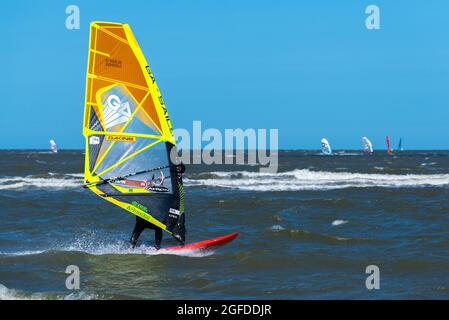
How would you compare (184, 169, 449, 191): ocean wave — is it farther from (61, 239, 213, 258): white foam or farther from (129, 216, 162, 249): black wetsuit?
(129, 216, 162, 249): black wetsuit

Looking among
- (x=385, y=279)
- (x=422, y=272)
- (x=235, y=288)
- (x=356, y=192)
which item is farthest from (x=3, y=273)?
(x=356, y=192)

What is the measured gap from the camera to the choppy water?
8.55 meters

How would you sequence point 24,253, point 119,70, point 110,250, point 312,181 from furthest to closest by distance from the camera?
point 312,181 < point 110,250 < point 24,253 < point 119,70

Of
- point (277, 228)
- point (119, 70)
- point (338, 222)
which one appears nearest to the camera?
point (119, 70)

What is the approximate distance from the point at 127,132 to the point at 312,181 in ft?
75.5

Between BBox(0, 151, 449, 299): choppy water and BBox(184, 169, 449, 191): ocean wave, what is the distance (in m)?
6.00

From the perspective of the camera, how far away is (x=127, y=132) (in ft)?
33.2

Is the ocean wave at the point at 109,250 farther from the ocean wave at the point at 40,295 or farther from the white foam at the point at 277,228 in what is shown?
the white foam at the point at 277,228

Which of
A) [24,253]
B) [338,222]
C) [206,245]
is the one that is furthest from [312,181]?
[24,253]

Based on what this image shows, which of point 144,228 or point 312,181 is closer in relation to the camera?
point 144,228

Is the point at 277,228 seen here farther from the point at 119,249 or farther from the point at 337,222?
the point at 119,249

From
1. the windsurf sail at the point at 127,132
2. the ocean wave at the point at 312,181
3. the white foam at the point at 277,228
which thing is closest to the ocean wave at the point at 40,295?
the windsurf sail at the point at 127,132

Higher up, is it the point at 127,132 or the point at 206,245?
the point at 127,132

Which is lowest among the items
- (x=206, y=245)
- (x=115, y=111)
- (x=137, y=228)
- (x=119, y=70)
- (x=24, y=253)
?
(x=24, y=253)
